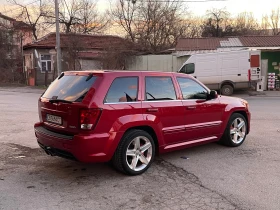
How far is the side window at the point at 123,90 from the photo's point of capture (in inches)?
175

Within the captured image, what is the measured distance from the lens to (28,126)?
8.68 meters

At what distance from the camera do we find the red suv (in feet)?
13.9

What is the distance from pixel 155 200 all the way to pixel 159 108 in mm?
1592

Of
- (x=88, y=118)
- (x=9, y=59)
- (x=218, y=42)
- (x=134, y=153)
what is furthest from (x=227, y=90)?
(x=9, y=59)

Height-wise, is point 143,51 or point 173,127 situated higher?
point 143,51

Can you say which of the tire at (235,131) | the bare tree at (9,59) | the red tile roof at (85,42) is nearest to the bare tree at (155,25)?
the red tile roof at (85,42)

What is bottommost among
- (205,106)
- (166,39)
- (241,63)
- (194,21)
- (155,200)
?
(155,200)

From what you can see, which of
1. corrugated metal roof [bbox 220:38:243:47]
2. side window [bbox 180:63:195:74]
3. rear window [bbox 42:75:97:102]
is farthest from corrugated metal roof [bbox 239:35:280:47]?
rear window [bbox 42:75:97:102]

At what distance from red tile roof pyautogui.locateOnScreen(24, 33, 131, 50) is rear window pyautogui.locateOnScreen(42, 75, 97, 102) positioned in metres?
20.8

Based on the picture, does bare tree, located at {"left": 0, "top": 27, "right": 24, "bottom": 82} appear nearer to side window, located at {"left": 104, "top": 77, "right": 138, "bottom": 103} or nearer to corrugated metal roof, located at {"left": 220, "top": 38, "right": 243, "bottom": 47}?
corrugated metal roof, located at {"left": 220, "top": 38, "right": 243, "bottom": 47}

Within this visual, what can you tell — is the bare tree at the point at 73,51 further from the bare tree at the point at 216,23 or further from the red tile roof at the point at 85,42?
the bare tree at the point at 216,23

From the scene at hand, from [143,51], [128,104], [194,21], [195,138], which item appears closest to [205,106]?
[195,138]

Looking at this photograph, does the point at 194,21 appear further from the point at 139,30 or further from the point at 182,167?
the point at 182,167

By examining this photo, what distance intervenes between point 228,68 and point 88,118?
15.7 m
